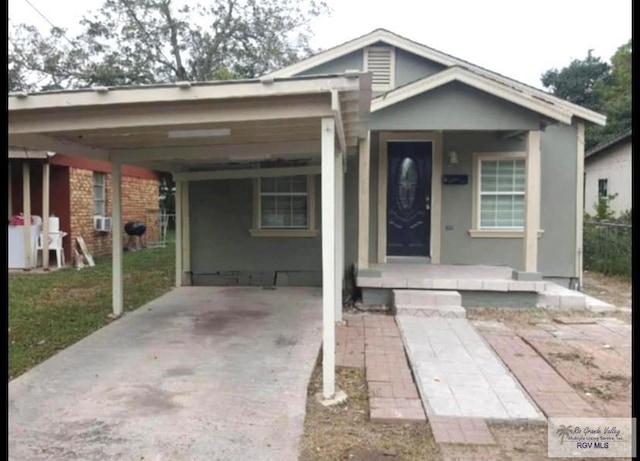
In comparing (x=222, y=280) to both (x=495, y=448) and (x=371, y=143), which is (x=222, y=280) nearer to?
(x=371, y=143)

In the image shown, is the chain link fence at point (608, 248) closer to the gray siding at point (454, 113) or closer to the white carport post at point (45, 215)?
the gray siding at point (454, 113)

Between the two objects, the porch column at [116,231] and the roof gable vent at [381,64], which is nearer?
the porch column at [116,231]

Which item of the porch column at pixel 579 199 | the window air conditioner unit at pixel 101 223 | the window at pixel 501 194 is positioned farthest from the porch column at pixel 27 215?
the porch column at pixel 579 199

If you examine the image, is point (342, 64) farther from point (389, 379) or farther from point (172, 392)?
point (172, 392)

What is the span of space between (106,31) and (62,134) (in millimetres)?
23045

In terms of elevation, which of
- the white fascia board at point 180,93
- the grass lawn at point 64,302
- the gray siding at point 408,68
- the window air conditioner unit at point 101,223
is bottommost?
the grass lawn at point 64,302

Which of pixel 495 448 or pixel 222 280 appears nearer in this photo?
pixel 495 448

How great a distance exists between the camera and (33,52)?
24094mm

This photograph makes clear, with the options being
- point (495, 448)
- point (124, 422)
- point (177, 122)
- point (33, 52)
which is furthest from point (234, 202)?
point (33, 52)

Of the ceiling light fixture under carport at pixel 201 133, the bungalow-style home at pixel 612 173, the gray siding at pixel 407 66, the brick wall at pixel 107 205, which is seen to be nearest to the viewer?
the ceiling light fixture under carport at pixel 201 133

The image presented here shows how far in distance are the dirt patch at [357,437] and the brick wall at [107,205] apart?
35.1ft

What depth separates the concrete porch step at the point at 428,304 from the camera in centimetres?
712

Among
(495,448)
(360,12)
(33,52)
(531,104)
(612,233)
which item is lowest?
(495,448)

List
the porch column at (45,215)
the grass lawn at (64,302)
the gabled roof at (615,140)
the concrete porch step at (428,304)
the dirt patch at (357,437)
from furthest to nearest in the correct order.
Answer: the gabled roof at (615,140), the porch column at (45,215), the concrete porch step at (428,304), the grass lawn at (64,302), the dirt patch at (357,437)
